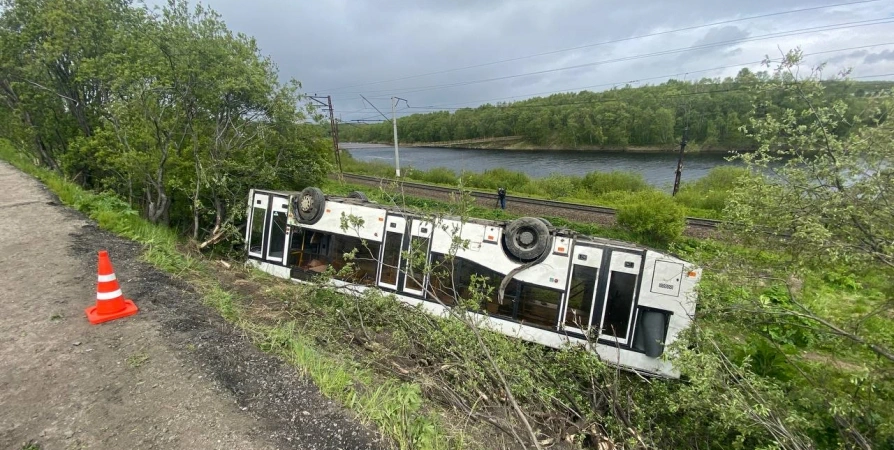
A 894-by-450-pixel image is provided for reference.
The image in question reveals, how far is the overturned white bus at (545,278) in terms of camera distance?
5.25 metres

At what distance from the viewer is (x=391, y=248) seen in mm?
6883

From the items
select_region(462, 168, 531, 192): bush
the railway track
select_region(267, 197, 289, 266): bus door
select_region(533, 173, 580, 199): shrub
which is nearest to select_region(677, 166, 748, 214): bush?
the railway track

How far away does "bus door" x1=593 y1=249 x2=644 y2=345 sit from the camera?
5348 millimetres

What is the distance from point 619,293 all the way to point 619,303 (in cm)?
14

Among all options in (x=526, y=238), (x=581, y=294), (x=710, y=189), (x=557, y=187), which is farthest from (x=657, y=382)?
(x=557, y=187)

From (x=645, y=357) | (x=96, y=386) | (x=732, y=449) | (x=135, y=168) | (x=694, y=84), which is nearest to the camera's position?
(x=96, y=386)

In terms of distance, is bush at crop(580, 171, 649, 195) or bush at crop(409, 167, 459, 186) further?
bush at crop(409, 167, 459, 186)

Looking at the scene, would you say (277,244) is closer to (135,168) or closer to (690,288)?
(135,168)

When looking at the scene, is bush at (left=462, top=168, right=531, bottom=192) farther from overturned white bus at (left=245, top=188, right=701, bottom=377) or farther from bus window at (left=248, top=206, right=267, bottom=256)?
overturned white bus at (left=245, top=188, right=701, bottom=377)

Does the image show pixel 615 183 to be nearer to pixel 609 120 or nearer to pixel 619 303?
pixel 619 303

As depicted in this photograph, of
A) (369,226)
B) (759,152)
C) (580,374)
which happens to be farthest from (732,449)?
(369,226)

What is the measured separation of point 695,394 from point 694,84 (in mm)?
37851

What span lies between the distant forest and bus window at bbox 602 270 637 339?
18.1 m

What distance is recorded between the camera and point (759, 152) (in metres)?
4.44
